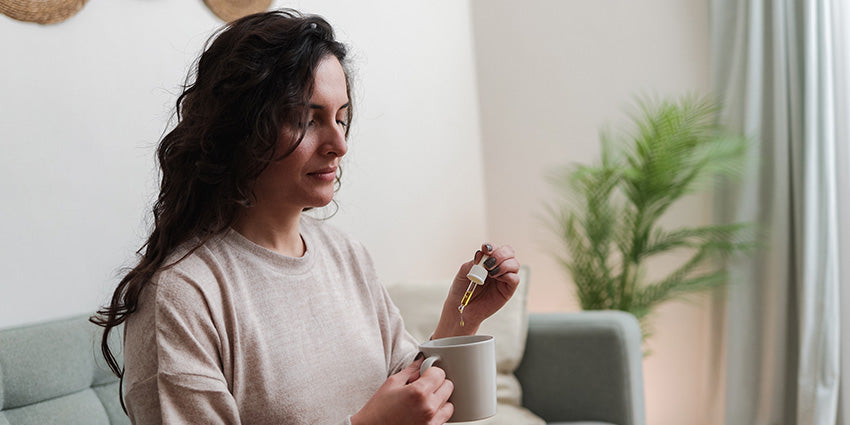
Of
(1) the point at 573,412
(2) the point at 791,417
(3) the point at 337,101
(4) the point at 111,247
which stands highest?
(3) the point at 337,101

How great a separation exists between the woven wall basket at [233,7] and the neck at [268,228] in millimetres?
1217

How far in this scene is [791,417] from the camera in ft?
9.45

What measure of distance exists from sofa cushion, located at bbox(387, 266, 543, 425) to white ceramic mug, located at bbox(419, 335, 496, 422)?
106cm

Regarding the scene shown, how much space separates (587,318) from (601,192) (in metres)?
0.82

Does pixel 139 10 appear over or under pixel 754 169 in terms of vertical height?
over

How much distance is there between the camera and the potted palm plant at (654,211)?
277 centimetres

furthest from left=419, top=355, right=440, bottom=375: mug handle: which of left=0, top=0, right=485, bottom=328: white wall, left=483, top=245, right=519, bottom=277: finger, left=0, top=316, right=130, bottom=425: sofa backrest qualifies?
left=0, top=0, right=485, bottom=328: white wall

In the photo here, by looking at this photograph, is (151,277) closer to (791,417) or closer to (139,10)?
(139,10)

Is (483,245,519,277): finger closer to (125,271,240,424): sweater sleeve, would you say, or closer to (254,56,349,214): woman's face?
(254,56,349,214): woman's face

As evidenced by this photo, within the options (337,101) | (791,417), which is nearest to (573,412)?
(791,417)

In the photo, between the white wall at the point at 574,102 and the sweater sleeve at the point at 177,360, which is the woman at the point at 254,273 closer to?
the sweater sleeve at the point at 177,360

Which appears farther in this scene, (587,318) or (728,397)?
(728,397)

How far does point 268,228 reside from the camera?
1.11 meters

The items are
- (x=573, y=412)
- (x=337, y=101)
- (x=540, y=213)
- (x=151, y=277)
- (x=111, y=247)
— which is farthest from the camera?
(x=540, y=213)
